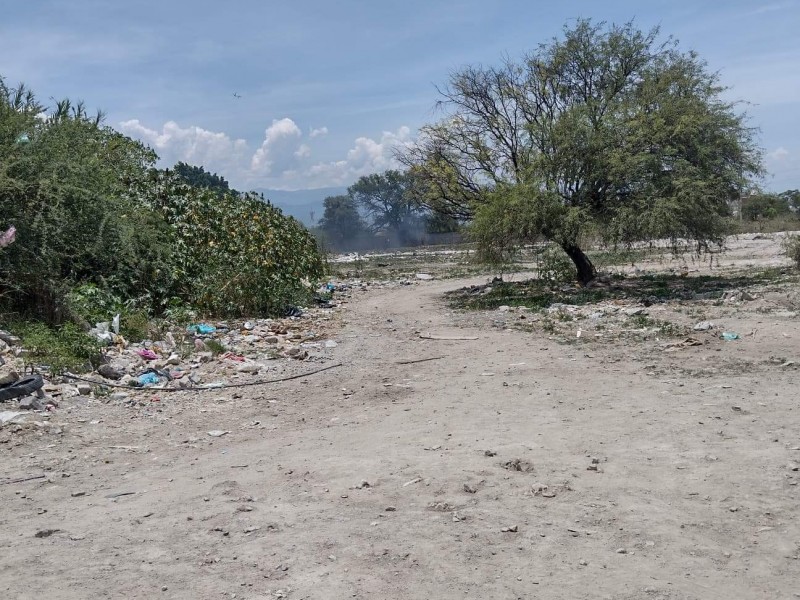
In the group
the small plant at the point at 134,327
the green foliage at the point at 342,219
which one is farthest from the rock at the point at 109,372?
the green foliage at the point at 342,219

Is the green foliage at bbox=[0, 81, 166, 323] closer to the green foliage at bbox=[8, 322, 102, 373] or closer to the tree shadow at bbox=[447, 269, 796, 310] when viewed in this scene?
the green foliage at bbox=[8, 322, 102, 373]

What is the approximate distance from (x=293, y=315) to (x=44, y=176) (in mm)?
4577

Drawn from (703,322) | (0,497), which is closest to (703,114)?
(703,322)

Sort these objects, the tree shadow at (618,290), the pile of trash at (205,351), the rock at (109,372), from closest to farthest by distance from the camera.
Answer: the rock at (109,372) → the pile of trash at (205,351) → the tree shadow at (618,290)

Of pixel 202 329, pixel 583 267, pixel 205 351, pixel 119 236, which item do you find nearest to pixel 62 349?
pixel 205 351

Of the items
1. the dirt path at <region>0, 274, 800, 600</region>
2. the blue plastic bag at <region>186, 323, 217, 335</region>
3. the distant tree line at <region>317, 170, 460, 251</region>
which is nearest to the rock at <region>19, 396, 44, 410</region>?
the dirt path at <region>0, 274, 800, 600</region>

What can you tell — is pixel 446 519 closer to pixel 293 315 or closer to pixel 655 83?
pixel 293 315

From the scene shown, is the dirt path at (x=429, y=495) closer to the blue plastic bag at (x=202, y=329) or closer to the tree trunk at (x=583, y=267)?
the blue plastic bag at (x=202, y=329)

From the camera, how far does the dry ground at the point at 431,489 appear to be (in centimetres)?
343

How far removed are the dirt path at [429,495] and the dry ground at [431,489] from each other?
16 mm

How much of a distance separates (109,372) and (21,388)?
1098mm

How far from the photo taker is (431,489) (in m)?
4.50

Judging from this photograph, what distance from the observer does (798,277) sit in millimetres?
15586

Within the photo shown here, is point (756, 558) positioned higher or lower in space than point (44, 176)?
lower
